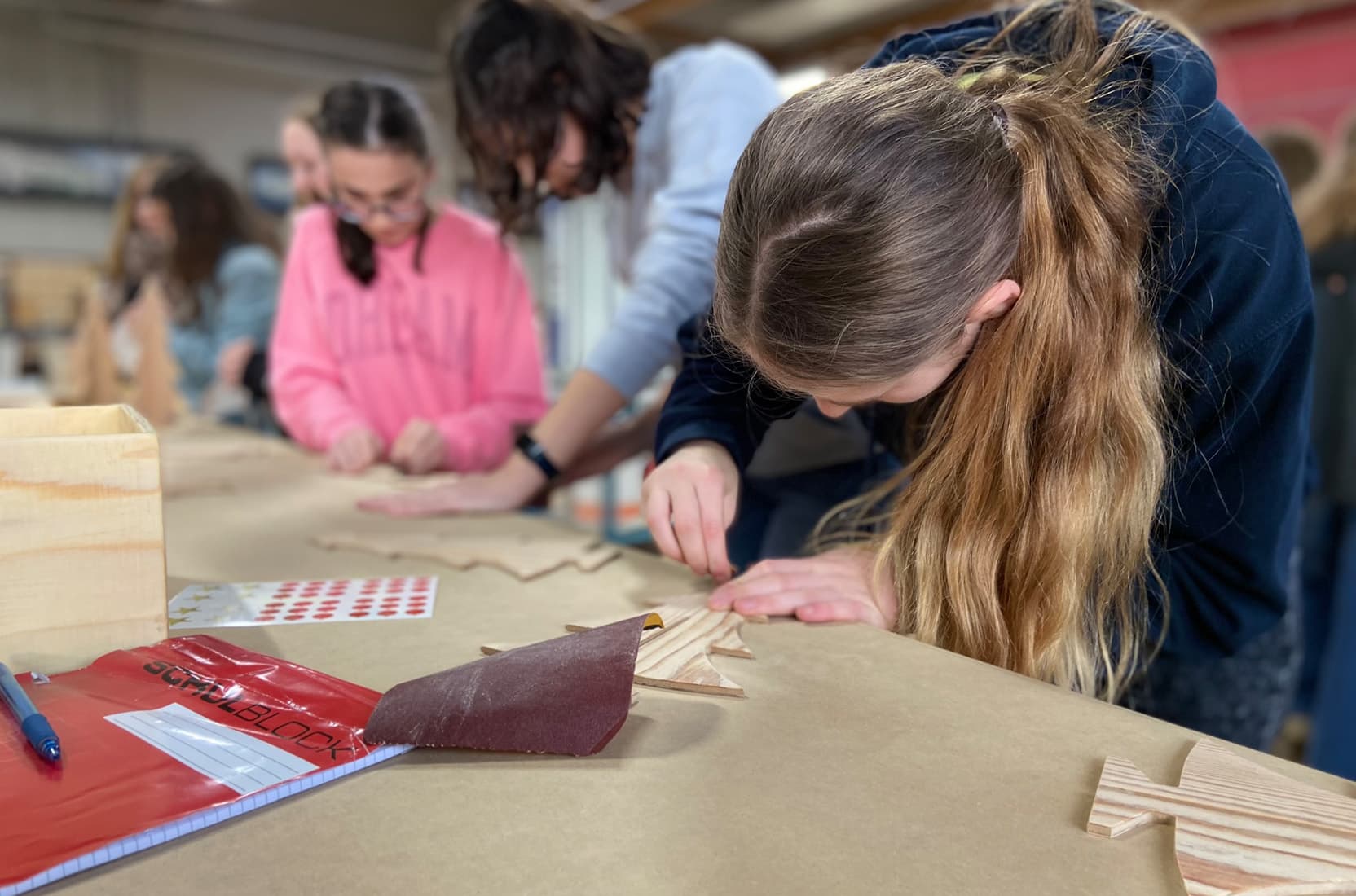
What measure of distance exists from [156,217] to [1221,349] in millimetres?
3066

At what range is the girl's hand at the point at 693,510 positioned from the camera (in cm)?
94

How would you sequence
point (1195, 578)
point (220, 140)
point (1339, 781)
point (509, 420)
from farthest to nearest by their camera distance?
point (220, 140)
point (509, 420)
point (1195, 578)
point (1339, 781)

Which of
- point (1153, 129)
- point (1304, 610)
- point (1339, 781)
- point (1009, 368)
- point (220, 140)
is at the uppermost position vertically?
point (220, 140)

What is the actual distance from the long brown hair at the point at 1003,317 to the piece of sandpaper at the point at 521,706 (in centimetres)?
30

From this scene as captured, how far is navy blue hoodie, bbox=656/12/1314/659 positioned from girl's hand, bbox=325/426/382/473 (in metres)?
1.00

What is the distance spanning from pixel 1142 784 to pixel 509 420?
5.33 ft

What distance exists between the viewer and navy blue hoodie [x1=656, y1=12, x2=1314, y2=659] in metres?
0.79

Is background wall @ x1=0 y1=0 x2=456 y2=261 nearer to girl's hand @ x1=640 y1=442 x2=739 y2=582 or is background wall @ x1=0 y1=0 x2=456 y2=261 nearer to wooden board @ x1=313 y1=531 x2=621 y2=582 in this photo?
wooden board @ x1=313 y1=531 x2=621 y2=582

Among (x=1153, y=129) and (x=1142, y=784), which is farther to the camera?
(x=1153, y=129)

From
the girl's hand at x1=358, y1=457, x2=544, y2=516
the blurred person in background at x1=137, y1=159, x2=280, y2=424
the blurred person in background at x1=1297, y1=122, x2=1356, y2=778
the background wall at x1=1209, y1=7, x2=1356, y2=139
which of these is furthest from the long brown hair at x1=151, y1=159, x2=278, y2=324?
the background wall at x1=1209, y1=7, x2=1356, y2=139

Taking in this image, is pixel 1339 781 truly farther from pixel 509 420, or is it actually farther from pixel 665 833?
pixel 509 420

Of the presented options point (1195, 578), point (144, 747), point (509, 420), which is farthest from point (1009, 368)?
point (509, 420)

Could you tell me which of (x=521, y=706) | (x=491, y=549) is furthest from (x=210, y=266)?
(x=521, y=706)

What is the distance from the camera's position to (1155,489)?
2.69 feet
